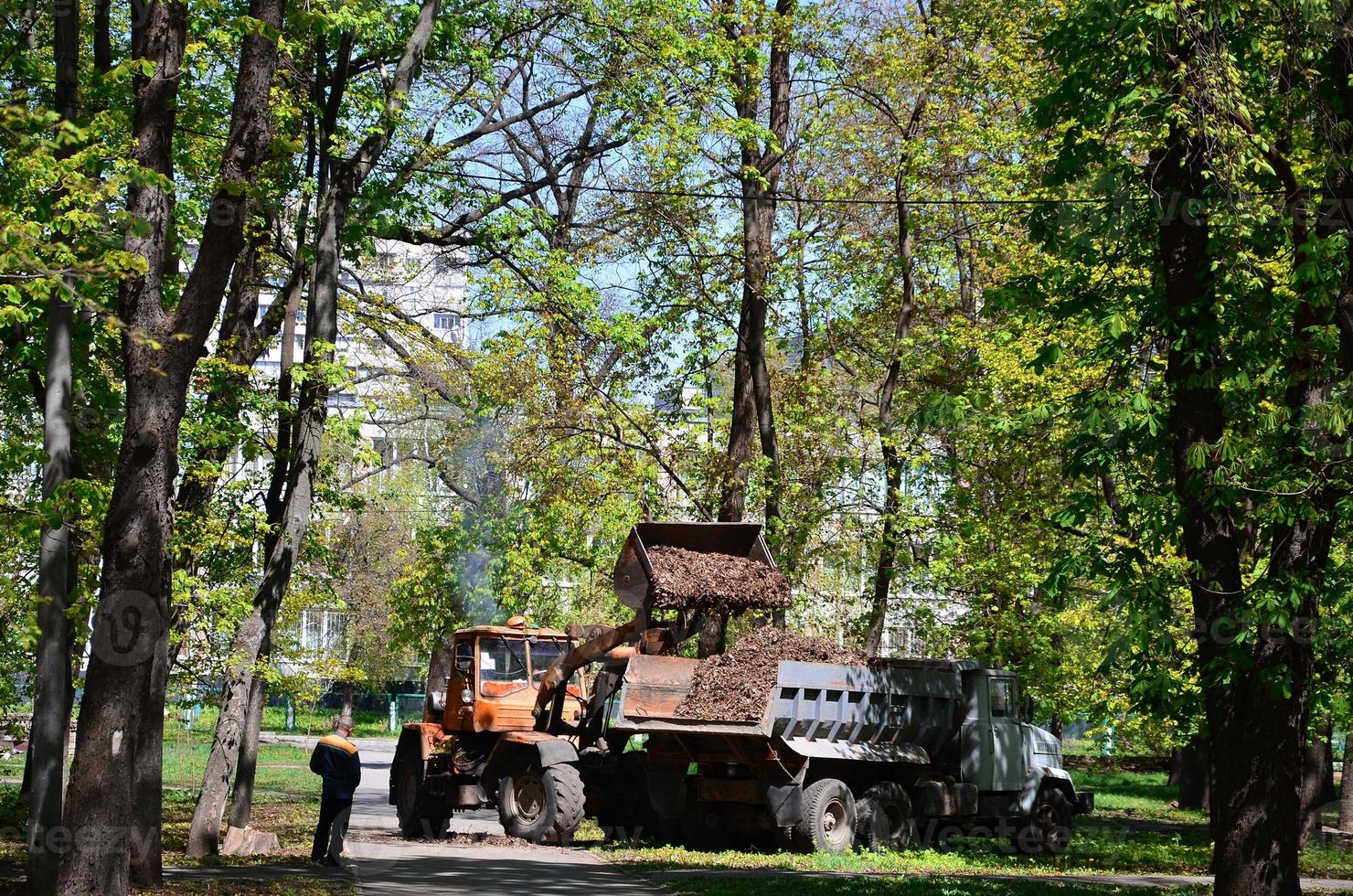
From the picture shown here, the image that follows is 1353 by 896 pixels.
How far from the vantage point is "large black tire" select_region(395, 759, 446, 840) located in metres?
21.1

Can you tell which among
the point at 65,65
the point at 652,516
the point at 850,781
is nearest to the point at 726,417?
the point at 652,516

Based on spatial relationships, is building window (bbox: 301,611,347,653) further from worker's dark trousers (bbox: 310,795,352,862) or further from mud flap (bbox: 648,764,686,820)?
worker's dark trousers (bbox: 310,795,352,862)

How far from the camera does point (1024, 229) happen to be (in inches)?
1000

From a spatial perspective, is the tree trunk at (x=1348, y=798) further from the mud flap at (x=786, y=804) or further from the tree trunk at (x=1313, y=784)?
the mud flap at (x=786, y=804)

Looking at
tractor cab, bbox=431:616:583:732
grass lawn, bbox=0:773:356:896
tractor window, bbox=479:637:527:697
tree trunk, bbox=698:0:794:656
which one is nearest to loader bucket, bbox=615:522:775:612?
tractor cab, bbox=431:616:583:732

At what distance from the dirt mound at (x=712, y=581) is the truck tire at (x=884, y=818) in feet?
9.15

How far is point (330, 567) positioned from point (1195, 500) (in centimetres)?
1420

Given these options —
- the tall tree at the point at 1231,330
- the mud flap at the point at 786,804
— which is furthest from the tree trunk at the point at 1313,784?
the tall tree at the point at 1231,330

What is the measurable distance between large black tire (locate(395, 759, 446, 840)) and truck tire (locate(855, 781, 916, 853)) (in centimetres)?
661

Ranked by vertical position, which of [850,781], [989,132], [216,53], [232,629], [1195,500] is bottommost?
[850,781]

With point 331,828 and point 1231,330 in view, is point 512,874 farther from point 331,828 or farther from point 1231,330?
point 1231,330

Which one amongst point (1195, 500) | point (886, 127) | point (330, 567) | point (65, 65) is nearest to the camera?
point (1195, 500)

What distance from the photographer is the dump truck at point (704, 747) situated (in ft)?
58.6

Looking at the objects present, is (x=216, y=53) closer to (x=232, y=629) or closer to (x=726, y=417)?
(x=232, y=629)
